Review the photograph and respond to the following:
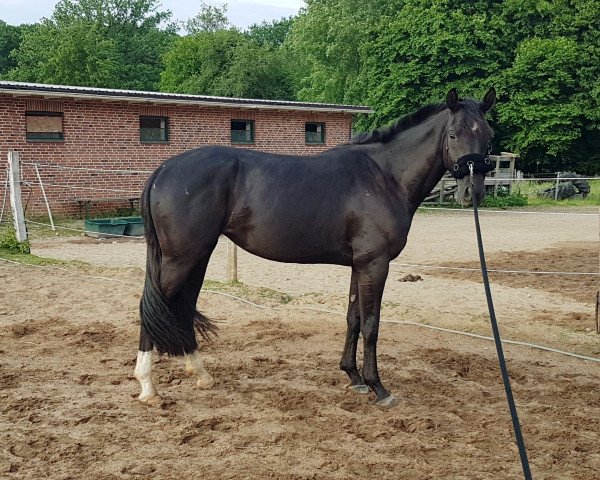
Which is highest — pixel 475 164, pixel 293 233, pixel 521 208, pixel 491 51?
pixel 491 51

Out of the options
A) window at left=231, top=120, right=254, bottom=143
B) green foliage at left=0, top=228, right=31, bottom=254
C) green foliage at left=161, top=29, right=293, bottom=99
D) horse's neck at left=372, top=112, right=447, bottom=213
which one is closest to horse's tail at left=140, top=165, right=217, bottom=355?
horse's neck at left=372, top=112, right=447, bottom=213

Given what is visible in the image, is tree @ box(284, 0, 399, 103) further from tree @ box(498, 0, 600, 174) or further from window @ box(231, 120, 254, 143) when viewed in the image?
window @ box(231, 120, 254, 143)

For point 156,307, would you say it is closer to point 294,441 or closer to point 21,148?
point 294,441

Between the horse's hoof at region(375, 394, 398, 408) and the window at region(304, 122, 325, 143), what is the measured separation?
728 inches

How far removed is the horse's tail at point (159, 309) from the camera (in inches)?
169

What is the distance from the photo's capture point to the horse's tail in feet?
14.0

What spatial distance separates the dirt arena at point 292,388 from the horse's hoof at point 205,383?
10 centimetres

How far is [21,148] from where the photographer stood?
1612cm

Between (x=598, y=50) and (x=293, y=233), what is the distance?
2822 cm

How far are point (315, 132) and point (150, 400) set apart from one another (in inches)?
747

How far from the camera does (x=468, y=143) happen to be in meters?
3.98

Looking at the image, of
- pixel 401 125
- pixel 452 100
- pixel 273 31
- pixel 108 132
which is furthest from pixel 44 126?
Answer: pixel 273 31

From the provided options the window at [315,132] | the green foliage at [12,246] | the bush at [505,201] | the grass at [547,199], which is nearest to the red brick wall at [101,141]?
the window at [315,132]

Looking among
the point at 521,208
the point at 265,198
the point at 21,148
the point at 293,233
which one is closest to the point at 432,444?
the point at 293,233
